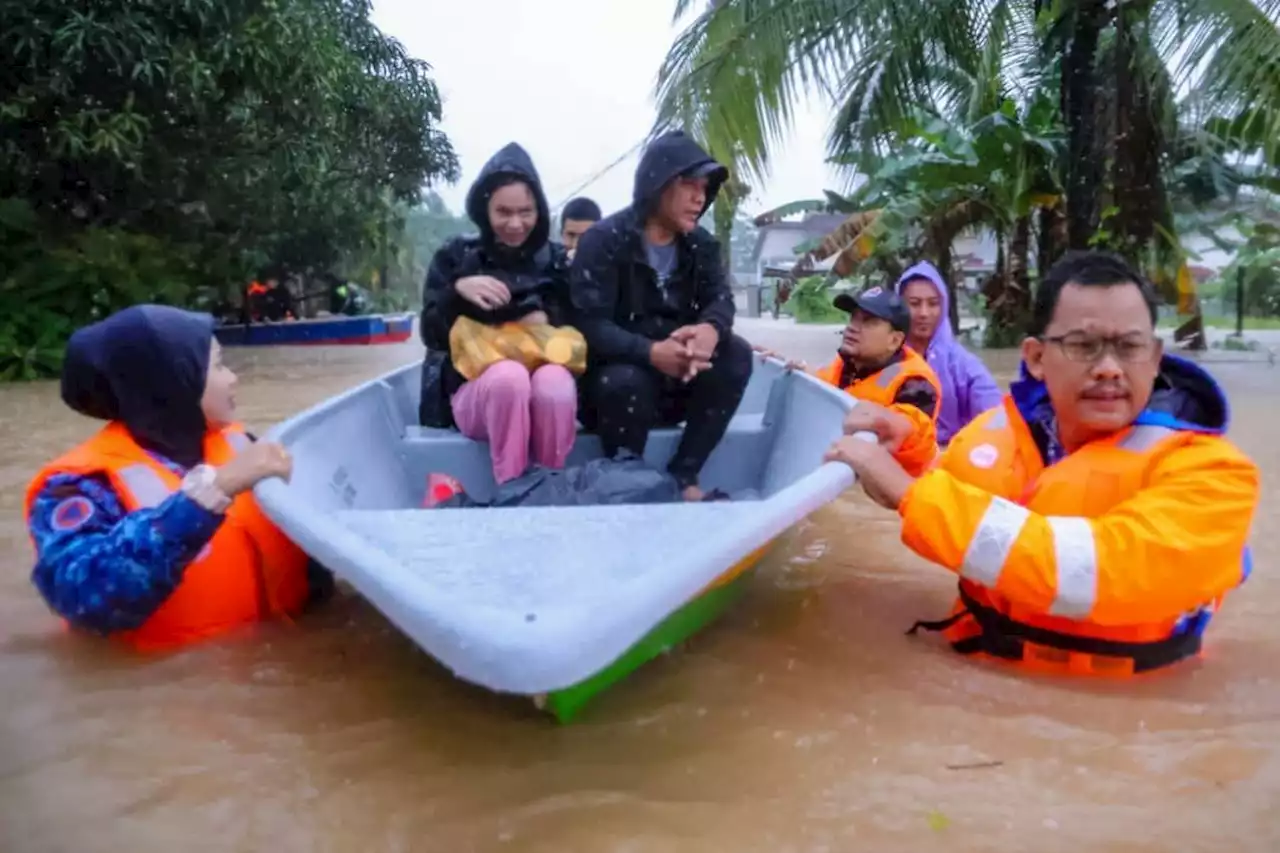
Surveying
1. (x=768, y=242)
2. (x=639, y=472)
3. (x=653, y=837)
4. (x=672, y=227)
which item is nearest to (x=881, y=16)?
(x=672, y=227)

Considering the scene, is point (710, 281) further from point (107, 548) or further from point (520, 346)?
point (107, 548)

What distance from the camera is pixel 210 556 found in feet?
8.86

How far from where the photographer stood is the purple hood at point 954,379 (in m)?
5.07

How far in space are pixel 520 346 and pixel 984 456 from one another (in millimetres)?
1431

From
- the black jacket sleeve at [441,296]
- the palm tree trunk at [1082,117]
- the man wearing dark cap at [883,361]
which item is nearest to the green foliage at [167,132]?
the palm tree trunk at [1082,117]

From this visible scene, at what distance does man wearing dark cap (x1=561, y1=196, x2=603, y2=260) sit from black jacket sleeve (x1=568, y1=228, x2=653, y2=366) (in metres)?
2.17

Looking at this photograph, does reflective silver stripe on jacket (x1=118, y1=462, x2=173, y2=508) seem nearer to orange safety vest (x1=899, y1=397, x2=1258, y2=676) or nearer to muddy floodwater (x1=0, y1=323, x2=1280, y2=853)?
muddy floodwater (x1=0, y1=323, x2=1280, y2=853)

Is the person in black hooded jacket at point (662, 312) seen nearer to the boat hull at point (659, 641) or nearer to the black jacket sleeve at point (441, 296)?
the black jacket sleeve at point (441, 296)

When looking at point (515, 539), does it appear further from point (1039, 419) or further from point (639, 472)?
point (1039, 419)

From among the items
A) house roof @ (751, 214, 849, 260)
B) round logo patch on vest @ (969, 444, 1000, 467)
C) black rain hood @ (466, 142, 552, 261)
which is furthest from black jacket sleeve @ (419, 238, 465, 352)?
house roof @ (751, 214, 849, 260)

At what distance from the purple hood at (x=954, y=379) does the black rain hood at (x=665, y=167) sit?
6.79ft

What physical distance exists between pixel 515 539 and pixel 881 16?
7.10 meters

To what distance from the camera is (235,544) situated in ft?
8.94

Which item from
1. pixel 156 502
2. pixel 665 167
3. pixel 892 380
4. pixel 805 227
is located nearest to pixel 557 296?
pixel 665 167
